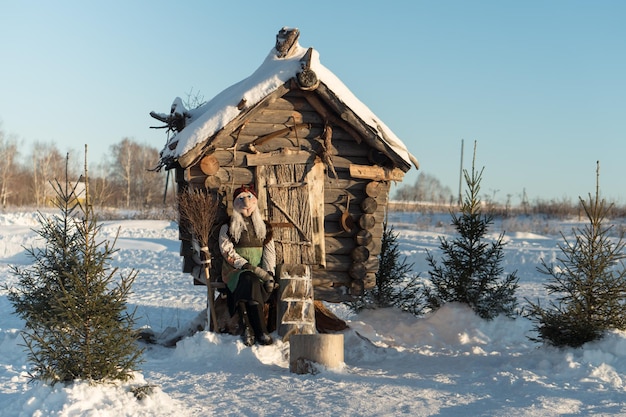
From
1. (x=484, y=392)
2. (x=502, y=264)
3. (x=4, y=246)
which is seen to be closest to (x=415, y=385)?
(x=484, y=392)

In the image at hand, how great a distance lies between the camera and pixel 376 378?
25.7 ft

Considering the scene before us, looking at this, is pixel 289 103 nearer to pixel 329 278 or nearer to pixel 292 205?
pixel 292 205

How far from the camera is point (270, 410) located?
630cm

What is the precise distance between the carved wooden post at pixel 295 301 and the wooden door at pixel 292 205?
10.6 inches

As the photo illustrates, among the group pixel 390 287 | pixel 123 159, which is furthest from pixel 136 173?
pixel 390 287

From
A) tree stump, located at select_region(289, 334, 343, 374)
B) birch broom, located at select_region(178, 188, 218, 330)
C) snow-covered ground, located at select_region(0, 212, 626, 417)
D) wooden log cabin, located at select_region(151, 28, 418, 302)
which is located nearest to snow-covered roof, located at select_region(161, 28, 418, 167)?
wooden log cabin, located at select_region(151, 28, 418, 302)

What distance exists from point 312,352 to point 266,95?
3708 millimetres

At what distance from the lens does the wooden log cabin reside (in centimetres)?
954

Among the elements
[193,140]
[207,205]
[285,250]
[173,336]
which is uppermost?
[193,140]

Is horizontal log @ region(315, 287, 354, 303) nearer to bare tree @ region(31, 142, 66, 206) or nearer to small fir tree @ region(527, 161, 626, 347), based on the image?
small fir tree @ region(527, 161, 626, 347)

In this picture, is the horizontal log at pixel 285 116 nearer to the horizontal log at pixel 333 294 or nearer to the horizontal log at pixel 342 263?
the horizontal log at pixel 342 263

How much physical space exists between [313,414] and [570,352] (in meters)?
3.67

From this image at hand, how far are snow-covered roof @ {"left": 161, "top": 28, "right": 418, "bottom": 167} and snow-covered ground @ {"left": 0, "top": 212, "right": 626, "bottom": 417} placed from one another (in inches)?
107

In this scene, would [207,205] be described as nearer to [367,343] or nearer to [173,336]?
[173,336]
